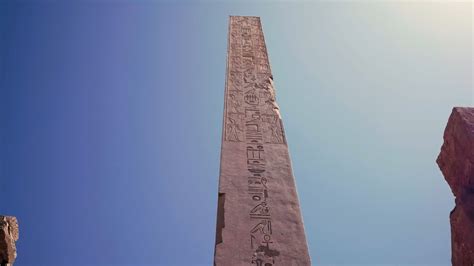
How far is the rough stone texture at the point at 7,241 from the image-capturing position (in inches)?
170

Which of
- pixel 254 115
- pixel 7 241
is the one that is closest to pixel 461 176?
pixel 254 115

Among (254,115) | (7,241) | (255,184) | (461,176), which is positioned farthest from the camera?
(254,115)

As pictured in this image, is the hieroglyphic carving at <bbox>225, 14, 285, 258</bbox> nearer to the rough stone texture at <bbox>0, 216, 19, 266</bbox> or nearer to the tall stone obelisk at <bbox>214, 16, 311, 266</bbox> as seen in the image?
the tall stone obelisk at <bbox>214, 16, 311, 266</bbox>

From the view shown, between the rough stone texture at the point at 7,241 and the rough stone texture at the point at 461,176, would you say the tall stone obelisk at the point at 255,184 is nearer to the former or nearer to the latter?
the rough stone texture at the point at 461,176

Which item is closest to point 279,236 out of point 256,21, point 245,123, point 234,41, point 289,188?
point 289,188

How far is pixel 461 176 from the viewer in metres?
4.23

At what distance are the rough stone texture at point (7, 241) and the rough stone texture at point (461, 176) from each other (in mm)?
4217

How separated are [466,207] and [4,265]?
4.31 m

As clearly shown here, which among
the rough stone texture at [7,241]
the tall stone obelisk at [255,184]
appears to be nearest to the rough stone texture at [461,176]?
the tall stone obelisk at [255,184]

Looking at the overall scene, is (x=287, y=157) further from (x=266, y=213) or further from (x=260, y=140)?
(x=266, y=213)

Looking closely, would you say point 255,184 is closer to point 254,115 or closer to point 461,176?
point 254,115

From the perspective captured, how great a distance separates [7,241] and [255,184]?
2.50m

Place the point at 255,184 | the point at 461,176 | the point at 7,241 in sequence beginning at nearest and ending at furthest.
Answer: the point at 255,184 → the point at 461,176 → the point at 7,241

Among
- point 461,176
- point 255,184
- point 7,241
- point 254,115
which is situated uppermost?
point 254,115
